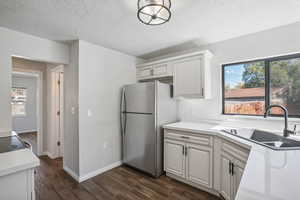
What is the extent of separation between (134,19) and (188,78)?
129cm

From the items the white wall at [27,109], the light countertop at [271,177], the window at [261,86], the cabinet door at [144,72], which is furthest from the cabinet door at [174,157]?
the white wall at [27,109]

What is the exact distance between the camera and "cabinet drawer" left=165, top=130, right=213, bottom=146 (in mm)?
2064

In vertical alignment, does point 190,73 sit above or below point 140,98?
above

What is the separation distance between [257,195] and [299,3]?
6.88 ft

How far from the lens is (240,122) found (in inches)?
91.8

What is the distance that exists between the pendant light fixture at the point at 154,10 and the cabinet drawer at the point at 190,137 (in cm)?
162

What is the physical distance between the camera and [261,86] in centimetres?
226

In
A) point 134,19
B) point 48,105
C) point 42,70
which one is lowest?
point 48,105

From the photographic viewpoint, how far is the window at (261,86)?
2004mm

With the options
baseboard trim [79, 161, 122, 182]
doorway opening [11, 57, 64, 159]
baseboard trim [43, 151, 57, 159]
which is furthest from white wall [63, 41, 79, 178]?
baseboard trim [43, 151, 57, 159]

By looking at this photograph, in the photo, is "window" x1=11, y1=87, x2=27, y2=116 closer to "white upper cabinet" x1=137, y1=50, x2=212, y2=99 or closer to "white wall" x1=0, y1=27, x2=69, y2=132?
"white wall" x1=0, y1=27, x2=69, y2=132

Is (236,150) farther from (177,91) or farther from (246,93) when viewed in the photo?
(177,91)

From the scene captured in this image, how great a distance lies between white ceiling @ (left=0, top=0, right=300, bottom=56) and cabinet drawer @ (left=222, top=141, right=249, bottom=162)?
155 centimetres

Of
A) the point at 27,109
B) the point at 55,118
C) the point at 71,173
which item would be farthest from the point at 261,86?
the point at 27,109
